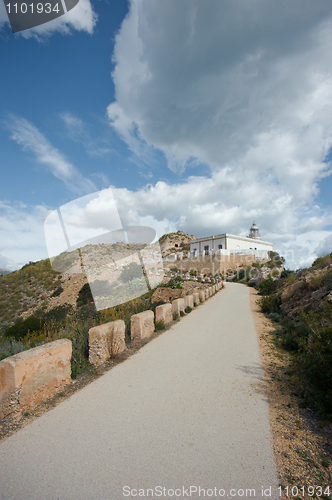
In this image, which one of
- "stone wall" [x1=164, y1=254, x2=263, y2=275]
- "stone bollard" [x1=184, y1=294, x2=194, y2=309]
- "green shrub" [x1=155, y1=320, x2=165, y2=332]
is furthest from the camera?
"stone wall" [x1=164, y1=254, x2=263, y2=275]

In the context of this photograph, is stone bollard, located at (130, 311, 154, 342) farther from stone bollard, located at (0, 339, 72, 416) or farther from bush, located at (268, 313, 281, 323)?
bush, located at (268, 313, 281, 323)

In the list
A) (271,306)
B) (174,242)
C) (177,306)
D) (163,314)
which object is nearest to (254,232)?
(174,242)

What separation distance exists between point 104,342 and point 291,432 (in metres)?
3.46

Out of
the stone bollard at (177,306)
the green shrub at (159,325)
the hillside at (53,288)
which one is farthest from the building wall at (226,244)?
the green shrub at (159,325)

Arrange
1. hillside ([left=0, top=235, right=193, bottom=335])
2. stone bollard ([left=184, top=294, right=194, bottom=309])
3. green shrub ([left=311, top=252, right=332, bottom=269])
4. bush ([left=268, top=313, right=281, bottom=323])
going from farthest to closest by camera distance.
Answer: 1. hillside ([left=0, top=235, right=193, bottom=335])
2. stone bollard ([left=184, top=294, right=194, bottom=309])
3. green shrub ([left=311, top=252, right=332, bottom=269])
4. bush ([left=268, top=313, right=281, bottom=323])

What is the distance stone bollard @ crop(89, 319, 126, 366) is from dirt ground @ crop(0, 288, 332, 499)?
248 mm

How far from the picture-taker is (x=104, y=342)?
4.75 m

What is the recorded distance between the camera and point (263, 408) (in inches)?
124

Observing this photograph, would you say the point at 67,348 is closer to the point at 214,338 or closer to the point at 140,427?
the point at 140,427

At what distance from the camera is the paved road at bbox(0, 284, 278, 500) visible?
197 cm

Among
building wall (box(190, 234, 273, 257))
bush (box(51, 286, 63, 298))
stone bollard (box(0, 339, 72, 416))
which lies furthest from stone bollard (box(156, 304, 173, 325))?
building wall (box(190, 234, 273, 257))

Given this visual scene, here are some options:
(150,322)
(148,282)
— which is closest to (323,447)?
(150,322)

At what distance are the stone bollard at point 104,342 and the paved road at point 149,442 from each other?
1.63 feet

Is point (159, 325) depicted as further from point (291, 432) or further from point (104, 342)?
point (291, 432)
